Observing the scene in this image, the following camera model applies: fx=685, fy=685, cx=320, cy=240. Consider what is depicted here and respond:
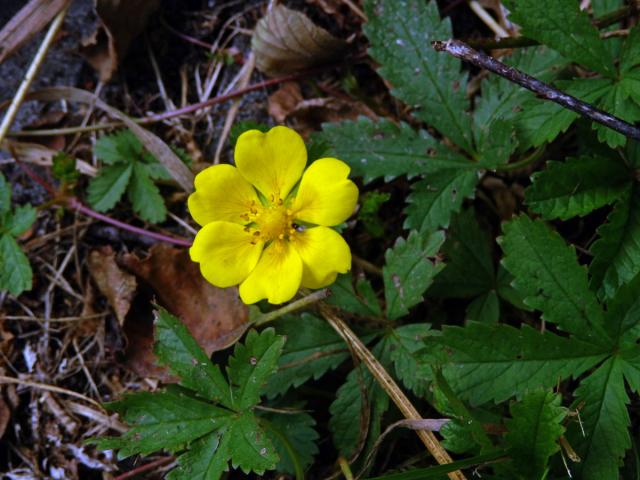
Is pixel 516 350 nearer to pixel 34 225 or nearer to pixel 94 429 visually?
pixel 94 429

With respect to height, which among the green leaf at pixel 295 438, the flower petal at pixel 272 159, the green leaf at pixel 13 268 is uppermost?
the flower petal at pixel 272 159

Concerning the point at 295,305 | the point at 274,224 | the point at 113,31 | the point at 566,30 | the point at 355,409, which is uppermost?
the point at 566,30

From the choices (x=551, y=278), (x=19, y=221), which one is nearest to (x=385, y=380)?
(x=551, y=278)

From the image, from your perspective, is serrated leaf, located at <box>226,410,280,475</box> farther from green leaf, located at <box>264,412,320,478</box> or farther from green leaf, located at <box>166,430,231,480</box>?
green leaf, located at <box>264,412,320,478</box>

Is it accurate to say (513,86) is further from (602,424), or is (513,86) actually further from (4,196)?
(4,196)

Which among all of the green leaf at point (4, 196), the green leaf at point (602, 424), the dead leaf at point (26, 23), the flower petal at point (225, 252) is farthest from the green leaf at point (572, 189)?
the dead leaf at point (26, 23)

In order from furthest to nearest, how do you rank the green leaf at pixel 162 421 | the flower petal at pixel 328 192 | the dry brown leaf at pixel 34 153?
the dry brown leaf at pixel 34 153, the green leaf at pixel 162 421, the flower petal at pixel 328 192

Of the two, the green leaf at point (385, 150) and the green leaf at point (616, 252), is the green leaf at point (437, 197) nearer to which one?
the green leaf at point (385, 150)
